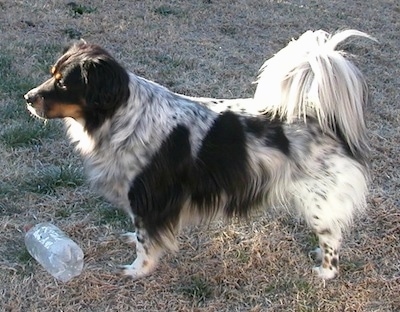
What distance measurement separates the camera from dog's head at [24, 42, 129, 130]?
8.46ft

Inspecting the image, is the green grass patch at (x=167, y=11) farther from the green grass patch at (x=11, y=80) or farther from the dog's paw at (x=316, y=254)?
the dog's paw at (x=316, y=254)

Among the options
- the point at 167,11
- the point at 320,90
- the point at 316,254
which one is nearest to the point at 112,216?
the point at 316,254

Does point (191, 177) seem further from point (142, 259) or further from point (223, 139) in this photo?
point (142, 259)

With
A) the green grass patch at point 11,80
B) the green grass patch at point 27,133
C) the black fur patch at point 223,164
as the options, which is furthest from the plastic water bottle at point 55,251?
the green grass patch at point 11,80

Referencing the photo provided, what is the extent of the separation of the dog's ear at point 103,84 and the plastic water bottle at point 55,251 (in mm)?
759

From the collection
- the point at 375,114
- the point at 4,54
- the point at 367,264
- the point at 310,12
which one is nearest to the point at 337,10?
the point at 310,12

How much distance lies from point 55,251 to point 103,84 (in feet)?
2.99

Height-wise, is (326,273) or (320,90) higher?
(320,90)

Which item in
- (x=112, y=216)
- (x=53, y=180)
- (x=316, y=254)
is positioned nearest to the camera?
(x=316, y=254)

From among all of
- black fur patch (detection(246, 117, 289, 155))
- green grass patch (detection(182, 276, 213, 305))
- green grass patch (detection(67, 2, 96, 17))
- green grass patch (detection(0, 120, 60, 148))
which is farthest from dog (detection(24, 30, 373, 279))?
green grass patch (detection(67, 2, 96, 17))

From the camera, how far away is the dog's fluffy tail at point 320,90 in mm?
2723

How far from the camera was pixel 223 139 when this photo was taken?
2777 millimetres

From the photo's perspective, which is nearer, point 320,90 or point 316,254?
point 320,90

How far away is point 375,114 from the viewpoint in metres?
4.99
